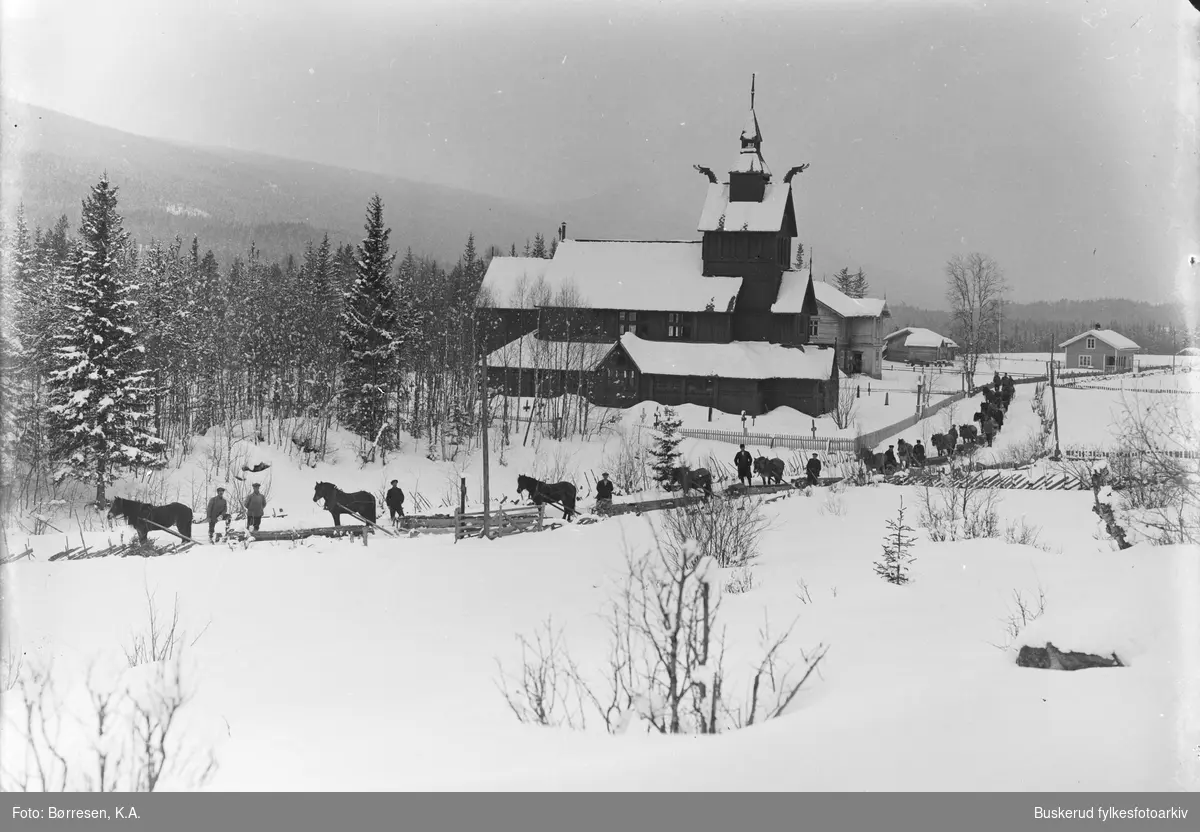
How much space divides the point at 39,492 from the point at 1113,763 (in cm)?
3839

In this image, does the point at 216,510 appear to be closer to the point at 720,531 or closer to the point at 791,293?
the point at 720,531

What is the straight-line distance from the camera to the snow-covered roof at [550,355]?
162 feet

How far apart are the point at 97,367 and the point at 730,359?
109 ft

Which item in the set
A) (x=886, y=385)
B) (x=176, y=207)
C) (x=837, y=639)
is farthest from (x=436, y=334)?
(x=176, y=207)

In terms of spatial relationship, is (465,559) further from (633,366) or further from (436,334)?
(436,334)

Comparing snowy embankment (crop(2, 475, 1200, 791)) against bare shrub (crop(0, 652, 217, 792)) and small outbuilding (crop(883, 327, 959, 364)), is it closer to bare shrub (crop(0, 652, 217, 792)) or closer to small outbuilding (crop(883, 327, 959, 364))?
bare shrub (crop(0, 652, 217, 792))

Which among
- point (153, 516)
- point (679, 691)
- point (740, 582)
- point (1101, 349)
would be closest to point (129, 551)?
point (153, 516)

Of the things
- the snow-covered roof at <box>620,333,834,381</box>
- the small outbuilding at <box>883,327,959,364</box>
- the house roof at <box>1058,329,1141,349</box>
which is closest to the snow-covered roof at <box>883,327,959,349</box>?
the small outbuilding at <box>883,327,959,364</box>

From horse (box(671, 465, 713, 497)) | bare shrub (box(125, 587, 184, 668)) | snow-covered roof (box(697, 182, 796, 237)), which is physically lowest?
bare shrub (box(125, 587, 184, 668))

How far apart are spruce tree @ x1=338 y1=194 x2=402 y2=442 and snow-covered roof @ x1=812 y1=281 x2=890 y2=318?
4141 cm

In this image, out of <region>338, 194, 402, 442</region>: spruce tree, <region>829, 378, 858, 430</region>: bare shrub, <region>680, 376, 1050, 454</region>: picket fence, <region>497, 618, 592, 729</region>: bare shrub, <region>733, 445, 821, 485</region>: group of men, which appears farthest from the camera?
<region>829, 378, 858, 430</region>: bare shrub

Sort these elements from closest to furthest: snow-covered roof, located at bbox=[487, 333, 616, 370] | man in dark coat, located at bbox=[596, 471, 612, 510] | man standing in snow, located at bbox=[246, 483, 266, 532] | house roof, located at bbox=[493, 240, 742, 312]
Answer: man standing in snow, located at bbox=[246, 483, 266, 532] → man in dark coat, located at bbox=[596, 471, 612, 510] → snow-covered roof, located at bbox=[487, 333, 616, 370] → house roof, located at bbox=[493, 240, 742, 312]

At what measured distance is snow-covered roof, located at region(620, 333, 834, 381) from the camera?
49.6 metres

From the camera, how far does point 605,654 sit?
12.7 meters
